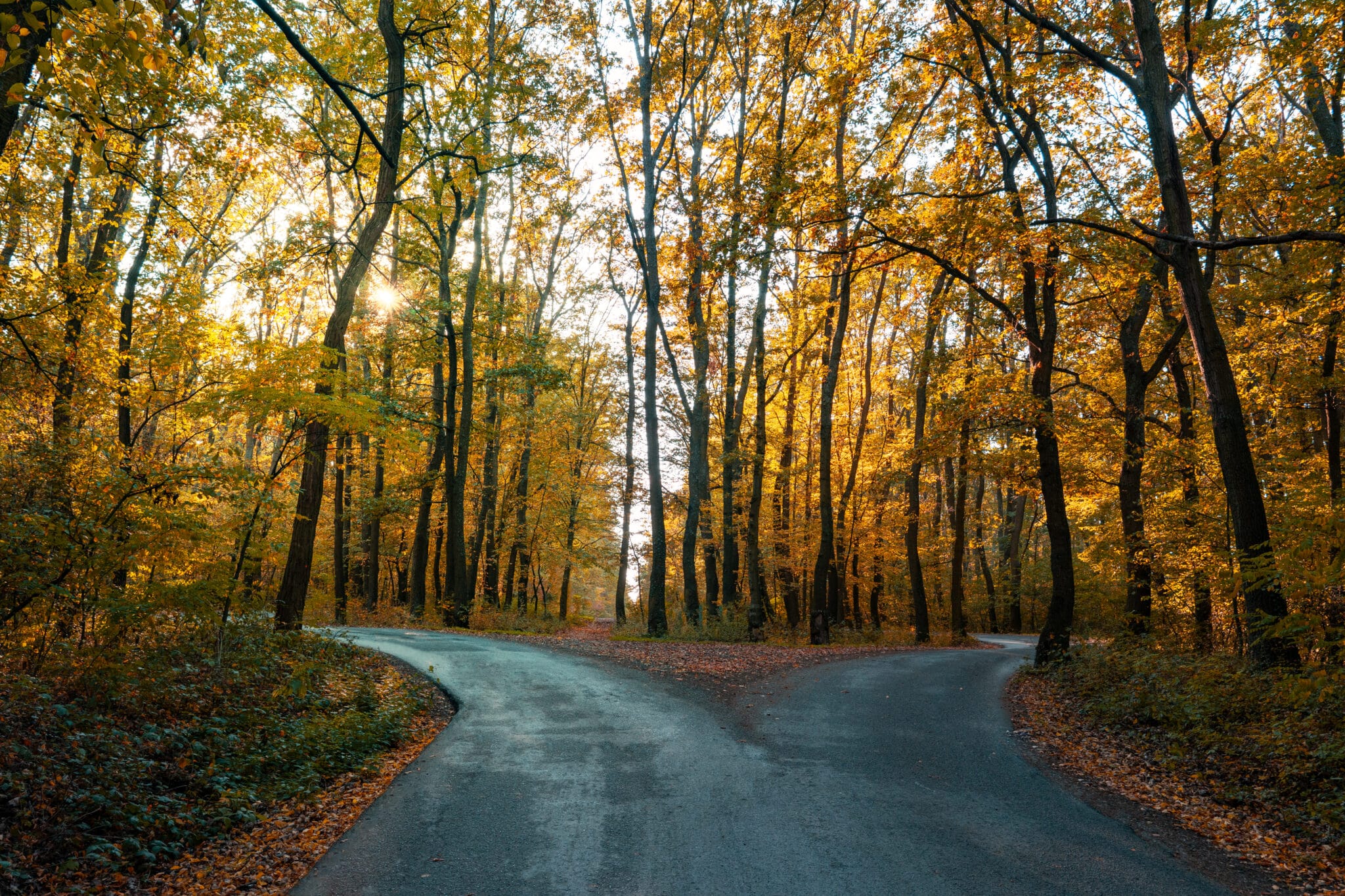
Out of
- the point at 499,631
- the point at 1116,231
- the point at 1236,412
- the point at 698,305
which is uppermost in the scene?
the point at 698,305

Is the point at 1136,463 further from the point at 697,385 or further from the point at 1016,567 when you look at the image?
the point at 1016,567

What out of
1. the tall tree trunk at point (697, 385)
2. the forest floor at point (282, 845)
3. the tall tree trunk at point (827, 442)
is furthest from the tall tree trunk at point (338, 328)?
the tall tree trunk at point (827, 442)

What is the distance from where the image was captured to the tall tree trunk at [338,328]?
35.4ft

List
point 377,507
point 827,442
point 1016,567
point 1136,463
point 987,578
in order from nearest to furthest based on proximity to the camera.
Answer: point 1136,463
point 827,442
point 377,507
point 1016,567
point 987,578

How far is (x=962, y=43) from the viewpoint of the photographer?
12.7 meters

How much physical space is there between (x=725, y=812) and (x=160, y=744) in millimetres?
4674

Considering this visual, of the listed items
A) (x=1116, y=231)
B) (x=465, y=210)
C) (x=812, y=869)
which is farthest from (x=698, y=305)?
(x=812, y=869)

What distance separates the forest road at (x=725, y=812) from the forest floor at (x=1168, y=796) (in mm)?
410

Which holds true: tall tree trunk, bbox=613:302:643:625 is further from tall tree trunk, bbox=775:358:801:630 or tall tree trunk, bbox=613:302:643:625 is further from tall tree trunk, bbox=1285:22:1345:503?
A: tall tree trunk, bbox=1285:22:1345:503

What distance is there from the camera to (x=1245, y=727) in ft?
21.8

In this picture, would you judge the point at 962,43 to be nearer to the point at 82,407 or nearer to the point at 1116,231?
the point at 1116,231

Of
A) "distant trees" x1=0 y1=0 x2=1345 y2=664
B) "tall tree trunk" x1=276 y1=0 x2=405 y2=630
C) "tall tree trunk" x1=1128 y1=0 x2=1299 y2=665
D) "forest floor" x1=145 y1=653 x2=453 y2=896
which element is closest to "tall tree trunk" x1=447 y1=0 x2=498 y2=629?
"distant trees" x1=0 y1=0 x2=1345 y2=664

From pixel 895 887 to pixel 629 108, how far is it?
1999 centimetres

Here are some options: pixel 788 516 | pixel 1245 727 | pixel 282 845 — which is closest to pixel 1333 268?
pixel 1245 727
